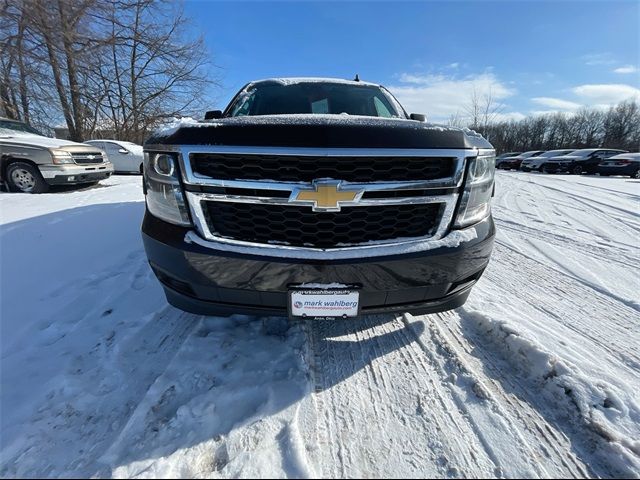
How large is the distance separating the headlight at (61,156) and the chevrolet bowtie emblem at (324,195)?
730 centimetres

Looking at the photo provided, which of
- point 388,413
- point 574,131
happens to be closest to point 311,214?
point 388,413

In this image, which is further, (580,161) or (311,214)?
(580,161)

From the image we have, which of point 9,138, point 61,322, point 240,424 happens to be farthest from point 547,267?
point 9,138

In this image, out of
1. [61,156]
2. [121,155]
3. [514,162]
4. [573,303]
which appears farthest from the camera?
[514,162]

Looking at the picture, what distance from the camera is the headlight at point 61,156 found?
6434 millimetres

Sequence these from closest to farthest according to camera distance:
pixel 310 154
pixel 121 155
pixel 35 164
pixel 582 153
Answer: pixel 310 154, pixel 35 164, pixel 121 155, pixel 582 153

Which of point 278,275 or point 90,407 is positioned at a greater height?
point 278,275

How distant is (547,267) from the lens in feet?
11.3

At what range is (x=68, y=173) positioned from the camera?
6.58 meters

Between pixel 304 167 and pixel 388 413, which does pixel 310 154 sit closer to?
pixel 304 167

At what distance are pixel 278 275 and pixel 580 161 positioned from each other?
25139 mm

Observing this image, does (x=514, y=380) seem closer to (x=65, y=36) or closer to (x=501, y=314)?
(x=501, y=314)

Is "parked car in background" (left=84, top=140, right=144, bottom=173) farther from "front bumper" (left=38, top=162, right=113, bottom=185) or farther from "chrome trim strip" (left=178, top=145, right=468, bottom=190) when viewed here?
"chrome trim strip" (left=178, top=145, right=468, bottom=190)

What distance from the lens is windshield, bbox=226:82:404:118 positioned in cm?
309
